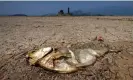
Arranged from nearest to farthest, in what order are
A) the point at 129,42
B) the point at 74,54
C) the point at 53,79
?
the point at 53,79 < the point at 74,54 < the point at 129,42

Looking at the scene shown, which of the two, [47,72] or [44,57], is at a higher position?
[44,57]

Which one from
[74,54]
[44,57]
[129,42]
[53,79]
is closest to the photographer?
[53,79]

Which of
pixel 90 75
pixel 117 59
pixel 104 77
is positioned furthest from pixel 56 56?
pixel 117 59

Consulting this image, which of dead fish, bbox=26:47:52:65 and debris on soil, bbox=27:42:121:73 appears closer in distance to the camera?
debris on soil, bbox=27:42:121:73

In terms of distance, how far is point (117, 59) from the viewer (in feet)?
14.3

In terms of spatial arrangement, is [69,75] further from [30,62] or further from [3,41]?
[3,41]

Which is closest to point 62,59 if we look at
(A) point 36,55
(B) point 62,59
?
(B) point 62,59

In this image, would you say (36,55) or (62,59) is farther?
(36,55)

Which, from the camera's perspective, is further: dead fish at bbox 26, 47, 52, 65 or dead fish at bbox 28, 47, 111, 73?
dead fish at bbox 26, 47, 52, 65

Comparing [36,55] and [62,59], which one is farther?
[36,55]

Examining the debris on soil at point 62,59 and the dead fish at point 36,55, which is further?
the dead fish at point 36,55

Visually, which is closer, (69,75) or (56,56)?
(69,75)

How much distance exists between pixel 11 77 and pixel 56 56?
1.03 metres

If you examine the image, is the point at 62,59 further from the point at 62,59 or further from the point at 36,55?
the point at 36,55
